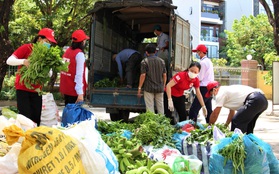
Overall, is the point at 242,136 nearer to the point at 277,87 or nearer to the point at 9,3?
the point at 9,3

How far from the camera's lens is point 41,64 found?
4.52 m

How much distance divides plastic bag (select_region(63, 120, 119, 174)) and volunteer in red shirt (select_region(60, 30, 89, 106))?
2.27m

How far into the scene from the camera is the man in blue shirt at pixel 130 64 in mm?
9498

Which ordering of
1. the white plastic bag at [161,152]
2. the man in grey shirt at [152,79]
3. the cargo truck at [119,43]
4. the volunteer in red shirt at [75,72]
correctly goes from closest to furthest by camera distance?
the white plastic bag at [161,152], the volunteer in red shirt at [75,72], the man in grey shirt at [152,79], the cargo truck at [119,43]

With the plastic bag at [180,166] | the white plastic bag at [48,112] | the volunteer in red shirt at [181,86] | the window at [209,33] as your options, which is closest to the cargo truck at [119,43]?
the volunteer in red shirt at [181,86]

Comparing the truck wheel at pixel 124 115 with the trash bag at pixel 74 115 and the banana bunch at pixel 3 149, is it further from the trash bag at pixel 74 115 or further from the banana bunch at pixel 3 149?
the banana bunch at pixel 3 149

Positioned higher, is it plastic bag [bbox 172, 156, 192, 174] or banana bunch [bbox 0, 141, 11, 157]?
banana bunch [bbox 0, 141, 11, 157]

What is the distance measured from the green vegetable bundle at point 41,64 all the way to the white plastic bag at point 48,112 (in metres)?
2.20

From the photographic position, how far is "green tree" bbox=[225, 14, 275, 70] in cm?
3619

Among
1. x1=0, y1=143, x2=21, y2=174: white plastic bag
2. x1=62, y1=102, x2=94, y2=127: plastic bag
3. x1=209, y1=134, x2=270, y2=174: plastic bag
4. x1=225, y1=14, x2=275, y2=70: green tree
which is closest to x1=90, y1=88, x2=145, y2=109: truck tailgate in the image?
x1=62, y1=102, x2=94, y2=127: plastic bag

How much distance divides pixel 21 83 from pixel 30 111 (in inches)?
15.4

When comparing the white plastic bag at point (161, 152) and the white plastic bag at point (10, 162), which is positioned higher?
the white plastic bag at point (10, 162)

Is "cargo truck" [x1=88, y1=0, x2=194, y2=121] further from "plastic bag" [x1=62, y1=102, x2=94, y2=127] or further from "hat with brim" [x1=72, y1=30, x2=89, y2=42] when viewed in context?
"plastic bag" [x1=62, y1=102, x2=94, y2=127]

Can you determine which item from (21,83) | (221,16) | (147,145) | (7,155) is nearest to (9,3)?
(21,83)
